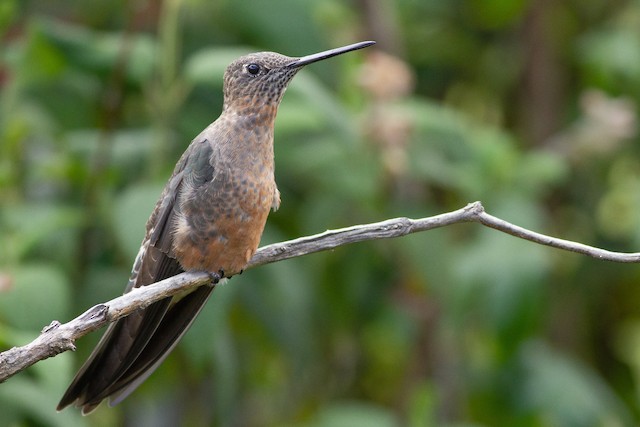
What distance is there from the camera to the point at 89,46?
2998mm

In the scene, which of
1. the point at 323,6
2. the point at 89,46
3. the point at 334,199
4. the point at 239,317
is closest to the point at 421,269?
the point at 334,199

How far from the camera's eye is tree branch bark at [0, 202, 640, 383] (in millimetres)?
1729

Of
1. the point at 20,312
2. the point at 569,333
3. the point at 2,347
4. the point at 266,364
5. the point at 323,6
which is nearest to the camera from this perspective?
the point at 2,347

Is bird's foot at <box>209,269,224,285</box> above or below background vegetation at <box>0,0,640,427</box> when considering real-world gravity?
below

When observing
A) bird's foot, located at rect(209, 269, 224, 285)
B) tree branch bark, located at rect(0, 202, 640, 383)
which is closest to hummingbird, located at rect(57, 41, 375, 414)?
bird's foot, located at rect(209, 269, 224, 285)

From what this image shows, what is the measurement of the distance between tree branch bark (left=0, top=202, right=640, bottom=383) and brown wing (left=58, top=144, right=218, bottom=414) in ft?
0.53

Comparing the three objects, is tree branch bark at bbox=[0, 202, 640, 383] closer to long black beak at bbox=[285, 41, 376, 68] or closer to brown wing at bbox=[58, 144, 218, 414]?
brown wing at bbox=[58, 144, 218, 414]

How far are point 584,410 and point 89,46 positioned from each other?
2175 mm

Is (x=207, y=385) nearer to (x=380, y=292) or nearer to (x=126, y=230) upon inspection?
(x=380, y=292)

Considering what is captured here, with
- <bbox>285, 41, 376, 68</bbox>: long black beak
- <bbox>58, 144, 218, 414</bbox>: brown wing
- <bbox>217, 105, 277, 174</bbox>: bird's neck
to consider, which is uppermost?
<bbox>285, 41, 376, 68</bbox>: long black beak

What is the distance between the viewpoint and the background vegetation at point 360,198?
117 inches

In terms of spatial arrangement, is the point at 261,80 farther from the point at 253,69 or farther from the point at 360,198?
the point at 360,198

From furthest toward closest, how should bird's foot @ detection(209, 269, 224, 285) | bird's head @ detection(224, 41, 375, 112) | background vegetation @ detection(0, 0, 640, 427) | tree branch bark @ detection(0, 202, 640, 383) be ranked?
background vegetation @ detection(0, 0, 640, 427) < bird's head @ detection(224, 41, 375, 112) < bird's foot @ detection(209, 269, 224, 285) < tree branch bark @ detection(0, 202, 640, 383)

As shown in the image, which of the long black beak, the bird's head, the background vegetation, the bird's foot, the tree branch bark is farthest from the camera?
the background vegetation
